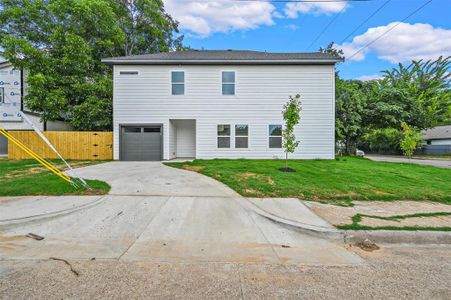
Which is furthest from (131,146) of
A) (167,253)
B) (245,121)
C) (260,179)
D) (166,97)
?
(167,253)

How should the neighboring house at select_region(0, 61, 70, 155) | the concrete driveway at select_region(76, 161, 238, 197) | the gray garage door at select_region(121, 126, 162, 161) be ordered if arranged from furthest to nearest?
the neighboring house at select_region(0, 61, 70, 155)
the gray garage door at select_region(121, 126, 162, 161)
the concrete driveway at select_region(76, 161, 238, 197)

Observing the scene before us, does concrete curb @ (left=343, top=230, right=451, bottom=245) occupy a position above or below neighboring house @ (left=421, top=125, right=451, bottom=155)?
below

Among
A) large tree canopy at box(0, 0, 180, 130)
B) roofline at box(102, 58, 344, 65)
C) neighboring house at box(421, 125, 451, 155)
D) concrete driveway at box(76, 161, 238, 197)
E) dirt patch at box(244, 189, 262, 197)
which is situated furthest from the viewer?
neighboring house at box(421, 125, 451, 155)

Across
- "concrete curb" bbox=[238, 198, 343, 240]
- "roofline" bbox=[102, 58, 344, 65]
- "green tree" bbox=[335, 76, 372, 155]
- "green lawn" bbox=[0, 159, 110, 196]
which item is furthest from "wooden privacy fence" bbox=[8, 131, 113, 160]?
"green tree" bbox=[335, 76, 372, 155]

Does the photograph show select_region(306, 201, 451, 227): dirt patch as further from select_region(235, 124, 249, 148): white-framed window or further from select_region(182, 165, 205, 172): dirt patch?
select_region(235, 124, 249, 148): white-framed window

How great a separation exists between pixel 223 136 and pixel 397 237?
10706mm

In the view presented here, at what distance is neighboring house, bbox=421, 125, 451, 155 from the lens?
32.7 metres

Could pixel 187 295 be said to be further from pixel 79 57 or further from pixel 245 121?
pixel 79 57

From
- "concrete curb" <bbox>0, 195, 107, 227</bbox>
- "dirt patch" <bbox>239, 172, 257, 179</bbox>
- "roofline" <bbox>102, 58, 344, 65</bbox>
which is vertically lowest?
"concrete curb" <bbox>0, 195, 107, 227</bbox>

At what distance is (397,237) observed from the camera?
397 cm

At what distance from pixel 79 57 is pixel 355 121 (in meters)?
20.4

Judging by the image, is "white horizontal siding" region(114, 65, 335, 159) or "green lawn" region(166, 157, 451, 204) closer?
"green lawn" region(166, 157, 451, 204)

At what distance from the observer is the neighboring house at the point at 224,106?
13742mm

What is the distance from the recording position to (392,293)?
8.27 feet
